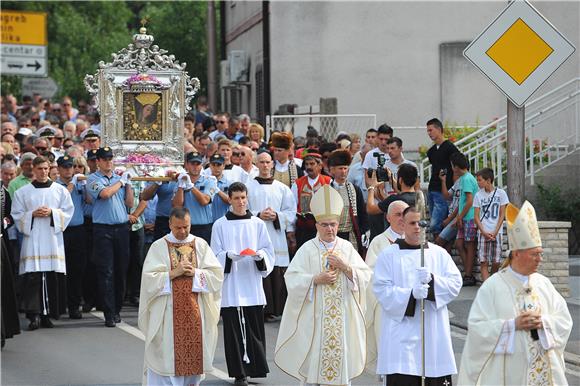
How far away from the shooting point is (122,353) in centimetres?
1432

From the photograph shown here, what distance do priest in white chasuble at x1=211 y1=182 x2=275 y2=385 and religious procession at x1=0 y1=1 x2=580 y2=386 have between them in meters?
0.02

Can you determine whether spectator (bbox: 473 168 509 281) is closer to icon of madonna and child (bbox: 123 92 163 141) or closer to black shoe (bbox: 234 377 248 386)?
icon of madonna and child (bbox: 123 92 163 141)

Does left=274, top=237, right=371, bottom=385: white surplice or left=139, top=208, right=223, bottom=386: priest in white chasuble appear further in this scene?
left=139, top=208, right=223, bottom=386: priest in white chasuble

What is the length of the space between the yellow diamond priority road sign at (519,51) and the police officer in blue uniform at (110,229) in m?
6.28

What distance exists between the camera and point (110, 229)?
16344 mm

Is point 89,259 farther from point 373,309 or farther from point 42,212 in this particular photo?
point 373,309

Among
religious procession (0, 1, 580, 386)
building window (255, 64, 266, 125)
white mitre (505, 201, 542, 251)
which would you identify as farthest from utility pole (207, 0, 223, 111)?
white mitre (505, 201, 542, 251)

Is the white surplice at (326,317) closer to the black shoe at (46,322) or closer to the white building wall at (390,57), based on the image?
the black shoe at (46,322)

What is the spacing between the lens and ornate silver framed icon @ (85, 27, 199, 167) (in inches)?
637

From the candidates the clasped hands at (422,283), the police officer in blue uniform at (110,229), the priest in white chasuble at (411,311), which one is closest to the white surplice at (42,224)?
the police officer in blue uniform at (110,229)

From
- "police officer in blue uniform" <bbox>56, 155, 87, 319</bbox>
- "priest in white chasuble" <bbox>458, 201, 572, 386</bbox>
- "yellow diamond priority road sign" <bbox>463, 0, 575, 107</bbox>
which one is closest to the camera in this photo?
"priest in white chasuble" <bbox>458, 201, 572, 386</bbox>

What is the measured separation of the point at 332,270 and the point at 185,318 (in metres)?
1.36

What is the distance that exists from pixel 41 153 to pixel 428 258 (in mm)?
8824

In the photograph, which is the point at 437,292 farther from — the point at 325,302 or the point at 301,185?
the point at 301,185
